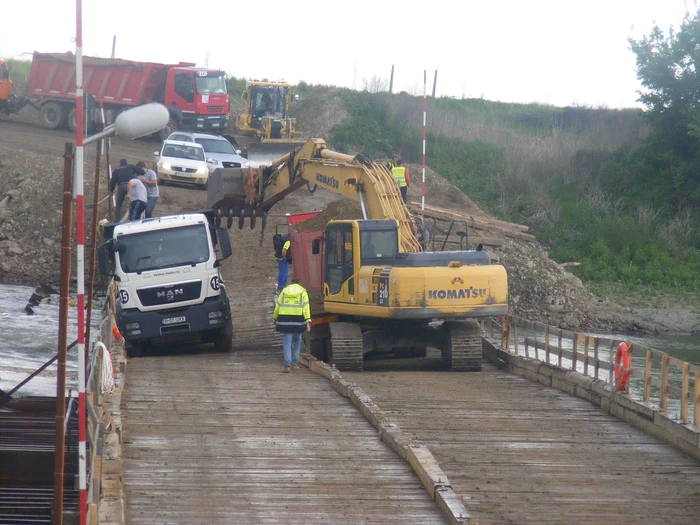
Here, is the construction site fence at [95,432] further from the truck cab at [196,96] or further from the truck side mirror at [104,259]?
the truck cab at [196,96]

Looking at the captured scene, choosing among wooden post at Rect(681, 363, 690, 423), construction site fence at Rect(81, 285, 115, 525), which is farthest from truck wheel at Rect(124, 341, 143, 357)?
wooden post at Rect(681, 363, 690, 423)

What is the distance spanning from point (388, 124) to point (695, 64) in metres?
15.8

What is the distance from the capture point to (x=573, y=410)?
1351 cm

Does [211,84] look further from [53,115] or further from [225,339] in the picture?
[225,339]

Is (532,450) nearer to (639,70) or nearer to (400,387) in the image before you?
(400,387)

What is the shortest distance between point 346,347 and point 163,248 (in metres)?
4.16

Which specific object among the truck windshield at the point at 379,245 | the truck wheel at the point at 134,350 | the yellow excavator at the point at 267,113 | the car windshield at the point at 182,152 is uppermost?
the yellow excavator at the point at 267,113

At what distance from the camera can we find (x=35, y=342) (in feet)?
77.9

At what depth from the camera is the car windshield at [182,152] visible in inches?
1260

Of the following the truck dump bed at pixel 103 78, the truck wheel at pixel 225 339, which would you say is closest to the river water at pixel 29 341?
the truck wheel at pixel 225 339

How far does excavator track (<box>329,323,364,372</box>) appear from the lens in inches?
660

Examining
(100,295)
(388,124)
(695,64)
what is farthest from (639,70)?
(100,295)

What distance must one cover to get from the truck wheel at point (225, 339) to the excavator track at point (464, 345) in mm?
4318

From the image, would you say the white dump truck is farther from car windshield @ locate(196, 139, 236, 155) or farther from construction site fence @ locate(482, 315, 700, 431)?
car windshield @ locate(196, 139, 236, 155)
